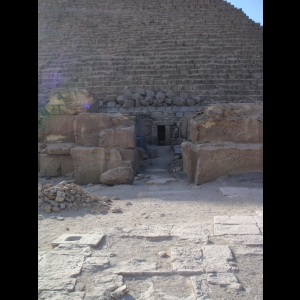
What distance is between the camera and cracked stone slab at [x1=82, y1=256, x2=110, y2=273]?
2717 mm

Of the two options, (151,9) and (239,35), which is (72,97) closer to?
(239,35)

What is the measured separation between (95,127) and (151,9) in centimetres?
2318

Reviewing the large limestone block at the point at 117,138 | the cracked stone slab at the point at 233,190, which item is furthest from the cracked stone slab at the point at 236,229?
the large limestone block at the point at 117,138

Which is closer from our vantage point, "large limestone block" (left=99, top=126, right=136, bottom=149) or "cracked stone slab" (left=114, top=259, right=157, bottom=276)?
"cracked stone slab" (left=114, top=259, right=157, bottom=276)

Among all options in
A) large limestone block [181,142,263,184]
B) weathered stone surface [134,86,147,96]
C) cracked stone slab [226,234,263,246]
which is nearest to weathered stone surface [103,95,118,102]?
weathered stone surface [134,86,147,96]

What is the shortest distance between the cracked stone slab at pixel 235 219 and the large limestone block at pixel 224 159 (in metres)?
2.21

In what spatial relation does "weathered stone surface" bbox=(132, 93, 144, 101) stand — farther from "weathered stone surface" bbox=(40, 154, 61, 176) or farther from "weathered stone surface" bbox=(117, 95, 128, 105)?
"weathered stone surface" bbox=(40, 154, 61, 176)

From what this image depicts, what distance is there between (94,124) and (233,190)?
2847mm

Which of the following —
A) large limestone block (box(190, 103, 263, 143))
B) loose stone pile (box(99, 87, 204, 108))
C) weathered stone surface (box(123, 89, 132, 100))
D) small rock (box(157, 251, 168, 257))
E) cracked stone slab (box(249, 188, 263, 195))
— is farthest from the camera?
weathered stone surface (box(123, 89, 132, 100))

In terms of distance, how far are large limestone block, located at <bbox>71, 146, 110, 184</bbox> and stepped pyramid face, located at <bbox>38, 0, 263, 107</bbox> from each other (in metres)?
9.19

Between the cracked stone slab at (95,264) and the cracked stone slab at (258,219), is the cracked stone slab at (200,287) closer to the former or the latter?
the cracked stone slab at (95,264)
